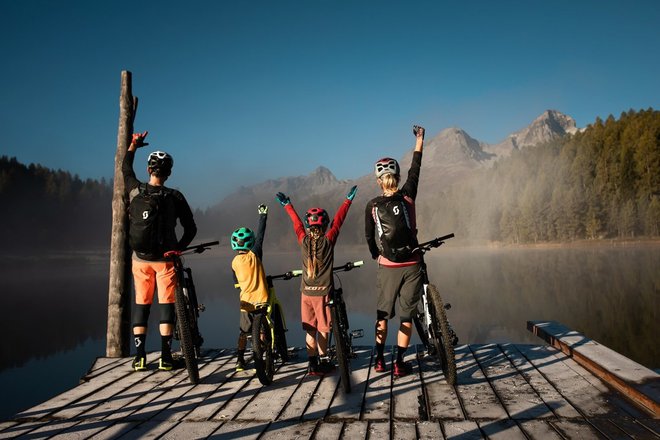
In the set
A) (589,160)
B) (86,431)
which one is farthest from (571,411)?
(589,160)

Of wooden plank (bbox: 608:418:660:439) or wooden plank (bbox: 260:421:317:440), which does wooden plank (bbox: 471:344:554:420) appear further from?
wooden plank (bbox: 260:421:317:440)

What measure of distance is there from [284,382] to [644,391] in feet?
12.8

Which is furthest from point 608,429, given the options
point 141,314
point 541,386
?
point 141,314

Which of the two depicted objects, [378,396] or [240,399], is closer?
[378,396]

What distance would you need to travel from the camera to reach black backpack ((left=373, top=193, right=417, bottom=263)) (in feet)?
18.2

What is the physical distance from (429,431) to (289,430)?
4.16 ft

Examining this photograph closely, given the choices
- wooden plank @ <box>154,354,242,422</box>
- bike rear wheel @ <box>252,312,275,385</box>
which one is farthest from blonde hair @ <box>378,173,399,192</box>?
wooden plank @ <box>154,354,242,422</box>

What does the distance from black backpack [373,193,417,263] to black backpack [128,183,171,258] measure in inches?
117

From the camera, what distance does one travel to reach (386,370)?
232 inches

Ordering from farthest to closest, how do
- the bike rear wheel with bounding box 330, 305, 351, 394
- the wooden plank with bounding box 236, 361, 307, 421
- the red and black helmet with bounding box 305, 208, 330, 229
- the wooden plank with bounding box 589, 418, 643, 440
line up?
the red and black helmet with bounding box 305, 208, 330, 229 → the bike rear wheel with bounding box 330, 305, 351, 394 → the wooden plank with bounding box 236, 361, 307, 421 → the wooden plank with bounding box 589, 418, 643, 440

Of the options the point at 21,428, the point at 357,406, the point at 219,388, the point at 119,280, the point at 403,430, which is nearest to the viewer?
the point at 403,430

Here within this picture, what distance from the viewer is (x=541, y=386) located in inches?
198

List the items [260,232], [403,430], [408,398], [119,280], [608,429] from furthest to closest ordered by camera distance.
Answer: [119,280] < [260,232] < [408,398] < [403,430] < [608,429]

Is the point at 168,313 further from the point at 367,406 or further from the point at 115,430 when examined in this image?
the point at 367,406
